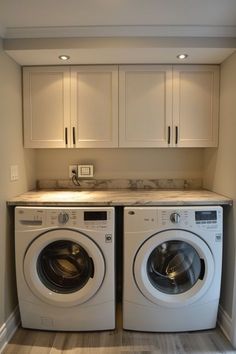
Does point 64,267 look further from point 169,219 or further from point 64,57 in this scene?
point 64,57

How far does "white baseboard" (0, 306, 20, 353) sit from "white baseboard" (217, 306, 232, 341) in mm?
1633

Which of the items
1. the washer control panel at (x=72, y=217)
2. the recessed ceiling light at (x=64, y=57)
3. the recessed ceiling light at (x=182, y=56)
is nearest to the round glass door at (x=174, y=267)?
the washer control panel at (x=72, y=217)

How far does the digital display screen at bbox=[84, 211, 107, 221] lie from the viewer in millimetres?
1778

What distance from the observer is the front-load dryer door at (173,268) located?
1.77 m

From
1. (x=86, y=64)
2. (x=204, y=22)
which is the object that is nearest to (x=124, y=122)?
(x=86, y=64)

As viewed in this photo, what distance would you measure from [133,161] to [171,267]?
3.50 feet

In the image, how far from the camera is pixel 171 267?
190cm

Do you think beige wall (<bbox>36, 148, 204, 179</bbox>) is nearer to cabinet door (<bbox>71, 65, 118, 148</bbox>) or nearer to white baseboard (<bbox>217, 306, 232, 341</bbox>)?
cabinet door (<bbox>71, 65, 118, 148</bbox>)

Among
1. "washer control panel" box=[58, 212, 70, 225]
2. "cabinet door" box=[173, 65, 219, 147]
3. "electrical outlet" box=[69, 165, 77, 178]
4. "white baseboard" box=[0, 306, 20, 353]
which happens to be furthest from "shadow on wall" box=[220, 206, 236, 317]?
"white baseboard" box=[0, 306, 20, 353]

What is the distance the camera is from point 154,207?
1801 mm

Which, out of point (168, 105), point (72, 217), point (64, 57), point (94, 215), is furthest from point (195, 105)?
point (72, 217)

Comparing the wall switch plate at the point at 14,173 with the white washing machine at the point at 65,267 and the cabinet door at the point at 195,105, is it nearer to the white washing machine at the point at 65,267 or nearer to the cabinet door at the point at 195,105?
the white washing machine at the point at 65,267

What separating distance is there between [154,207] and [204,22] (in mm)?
1370

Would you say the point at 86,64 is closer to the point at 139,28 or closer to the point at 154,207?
the point at 139,28
